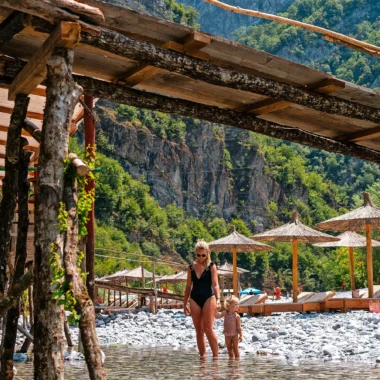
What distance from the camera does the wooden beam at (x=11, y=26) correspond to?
4.36 meters

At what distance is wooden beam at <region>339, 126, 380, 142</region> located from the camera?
285 inches

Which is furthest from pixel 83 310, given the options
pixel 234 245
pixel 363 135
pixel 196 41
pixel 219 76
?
pixel 234 245

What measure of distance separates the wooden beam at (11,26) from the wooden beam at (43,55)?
0.61ft

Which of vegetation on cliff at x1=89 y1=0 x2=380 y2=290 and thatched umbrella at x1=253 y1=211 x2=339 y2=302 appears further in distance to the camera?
vegetation on cliff at x1=89 y1=0 x2=380 y2=290

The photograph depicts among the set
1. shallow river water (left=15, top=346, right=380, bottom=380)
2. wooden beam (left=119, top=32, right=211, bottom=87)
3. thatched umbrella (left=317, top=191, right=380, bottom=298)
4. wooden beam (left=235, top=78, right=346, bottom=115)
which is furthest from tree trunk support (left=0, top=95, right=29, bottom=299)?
thatched umbrella (left=317, top=191, right=380, bottom=298)

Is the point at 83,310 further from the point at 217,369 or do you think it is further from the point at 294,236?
the point at 294,236

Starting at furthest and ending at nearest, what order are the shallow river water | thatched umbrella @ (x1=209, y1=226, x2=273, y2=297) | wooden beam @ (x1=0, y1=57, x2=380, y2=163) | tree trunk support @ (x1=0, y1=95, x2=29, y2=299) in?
thatched umbrella @ (x1=209, y1=226, x2=273, y2=297) < the shallow river water < wooden beam @ (x1=0, y1=57, x2=380, y2=163) < tree trunk support @ (x1=0, y1=95, x2=29, y2=299)

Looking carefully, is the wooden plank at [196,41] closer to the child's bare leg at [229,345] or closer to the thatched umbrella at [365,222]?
the child's bare leg at [229,345]

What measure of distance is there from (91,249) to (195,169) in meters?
79.3

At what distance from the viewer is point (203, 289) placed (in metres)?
7.36

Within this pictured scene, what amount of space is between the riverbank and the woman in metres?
1.61

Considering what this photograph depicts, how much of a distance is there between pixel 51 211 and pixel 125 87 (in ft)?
7.13

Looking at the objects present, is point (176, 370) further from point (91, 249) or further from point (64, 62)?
point (64, 62)

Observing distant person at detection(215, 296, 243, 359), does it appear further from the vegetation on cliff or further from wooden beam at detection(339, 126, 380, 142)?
the vegetation on cliff
